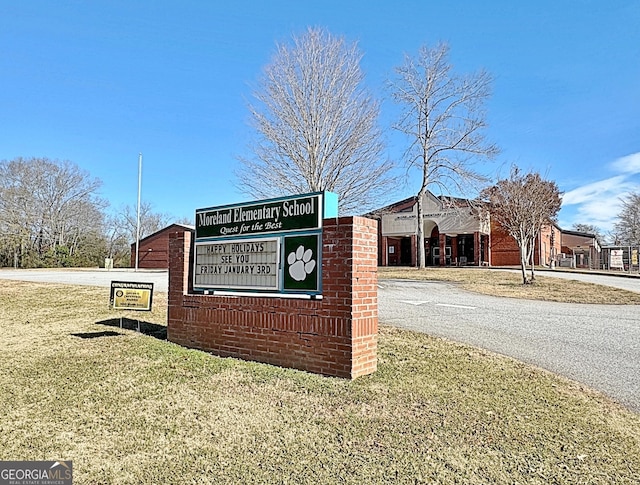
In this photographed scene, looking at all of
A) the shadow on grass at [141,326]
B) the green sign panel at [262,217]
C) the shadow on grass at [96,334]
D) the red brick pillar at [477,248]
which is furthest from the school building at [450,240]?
the green sign panel at [262,217]

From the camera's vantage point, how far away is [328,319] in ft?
16.5

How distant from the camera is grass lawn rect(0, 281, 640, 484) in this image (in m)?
2.97

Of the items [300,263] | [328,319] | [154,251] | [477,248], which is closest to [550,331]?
[328,319]

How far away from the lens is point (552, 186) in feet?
68.4

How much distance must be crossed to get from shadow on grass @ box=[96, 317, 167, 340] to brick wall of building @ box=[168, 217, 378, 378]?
193 cm

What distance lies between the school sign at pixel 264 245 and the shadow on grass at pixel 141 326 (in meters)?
1.52

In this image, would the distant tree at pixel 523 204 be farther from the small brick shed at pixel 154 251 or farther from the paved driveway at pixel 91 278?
the small brick shed at pixel 154 251

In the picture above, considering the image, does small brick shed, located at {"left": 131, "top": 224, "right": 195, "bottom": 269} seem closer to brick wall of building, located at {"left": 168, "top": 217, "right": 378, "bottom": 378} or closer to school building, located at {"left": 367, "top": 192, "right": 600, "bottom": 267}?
school building, located at {"left": 367, "top": 192, "right": 600, "bottom": 267}

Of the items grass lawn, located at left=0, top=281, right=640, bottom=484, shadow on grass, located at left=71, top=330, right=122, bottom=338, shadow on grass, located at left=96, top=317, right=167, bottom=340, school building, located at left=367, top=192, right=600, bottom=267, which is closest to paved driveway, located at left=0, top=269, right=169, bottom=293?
shadow on grass, located at left=96, top=317, right=167, bottom=340

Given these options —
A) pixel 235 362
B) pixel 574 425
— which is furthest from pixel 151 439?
pixel 574 425

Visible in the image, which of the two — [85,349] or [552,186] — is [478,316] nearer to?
[85,349]

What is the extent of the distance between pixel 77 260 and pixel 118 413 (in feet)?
147

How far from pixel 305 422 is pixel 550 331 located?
641 centimetres

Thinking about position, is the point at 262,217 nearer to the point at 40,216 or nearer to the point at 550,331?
the point at 550,331
